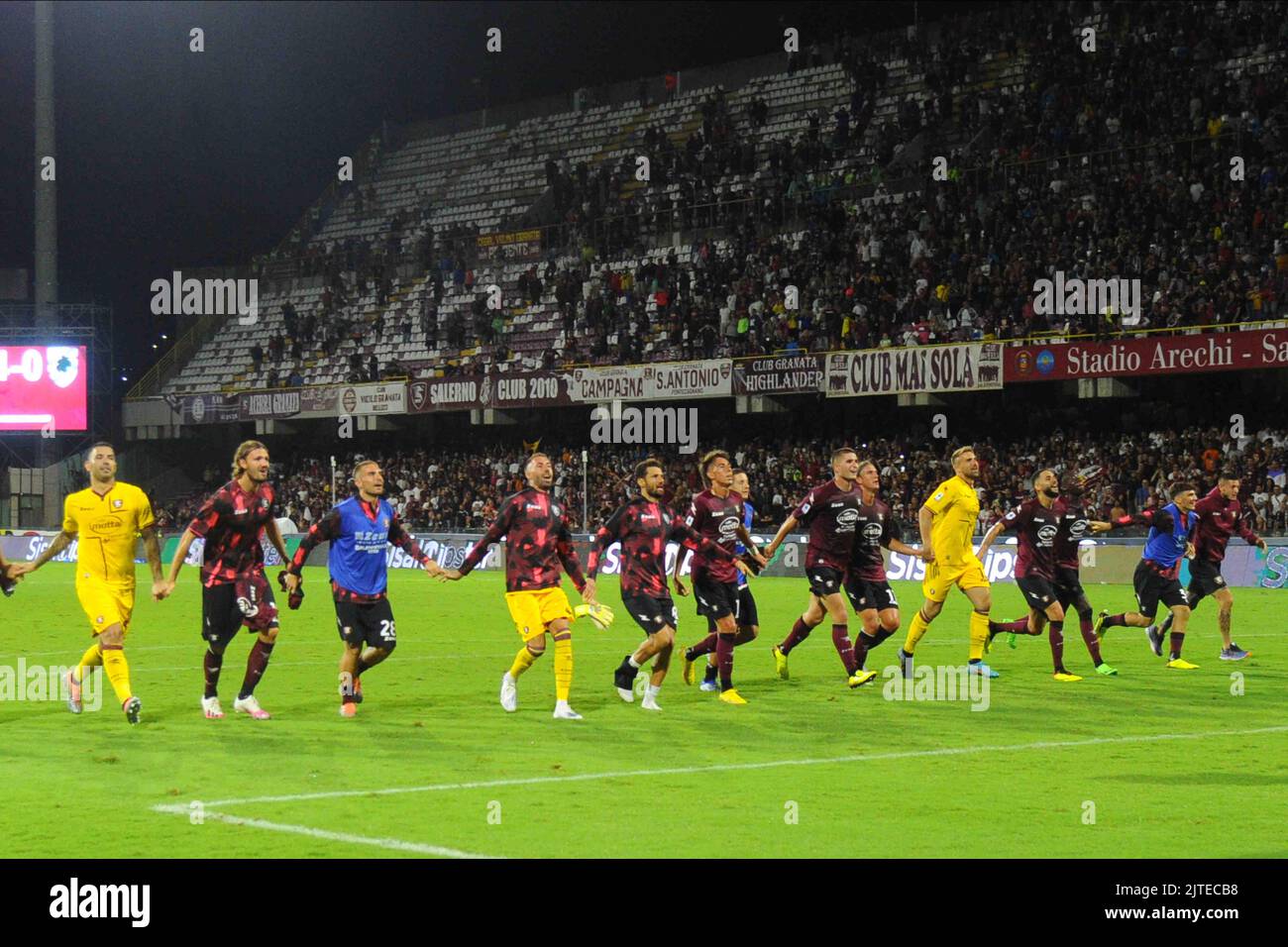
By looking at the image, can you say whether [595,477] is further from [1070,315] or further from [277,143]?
[277,143]

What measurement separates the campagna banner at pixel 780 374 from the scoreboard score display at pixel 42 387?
21.6 m

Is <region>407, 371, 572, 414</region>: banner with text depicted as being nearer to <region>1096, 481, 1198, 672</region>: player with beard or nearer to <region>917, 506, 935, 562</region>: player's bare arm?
<region>1096, 481, 1198, 672</region>: player with beard

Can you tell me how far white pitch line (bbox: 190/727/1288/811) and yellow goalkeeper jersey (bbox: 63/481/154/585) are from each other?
4.33 meters

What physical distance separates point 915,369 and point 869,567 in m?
26.1

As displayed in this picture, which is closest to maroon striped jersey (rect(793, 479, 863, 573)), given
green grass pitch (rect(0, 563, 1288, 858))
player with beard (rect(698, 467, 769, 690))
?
player with beard (rect(698, 467, 769, 690))

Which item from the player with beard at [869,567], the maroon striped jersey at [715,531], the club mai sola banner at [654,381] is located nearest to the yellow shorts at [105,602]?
the maroon striped jersey at [715,531]

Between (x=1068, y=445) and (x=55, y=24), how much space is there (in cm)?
3532

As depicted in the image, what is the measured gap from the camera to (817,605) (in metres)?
17.6

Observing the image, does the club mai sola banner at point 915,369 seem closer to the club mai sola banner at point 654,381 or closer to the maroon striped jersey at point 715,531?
the club mai sola banner at point 654,381

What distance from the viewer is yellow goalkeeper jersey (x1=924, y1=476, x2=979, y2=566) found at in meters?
17.4

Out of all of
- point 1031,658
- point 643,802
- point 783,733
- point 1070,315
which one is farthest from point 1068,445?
point 643,802
